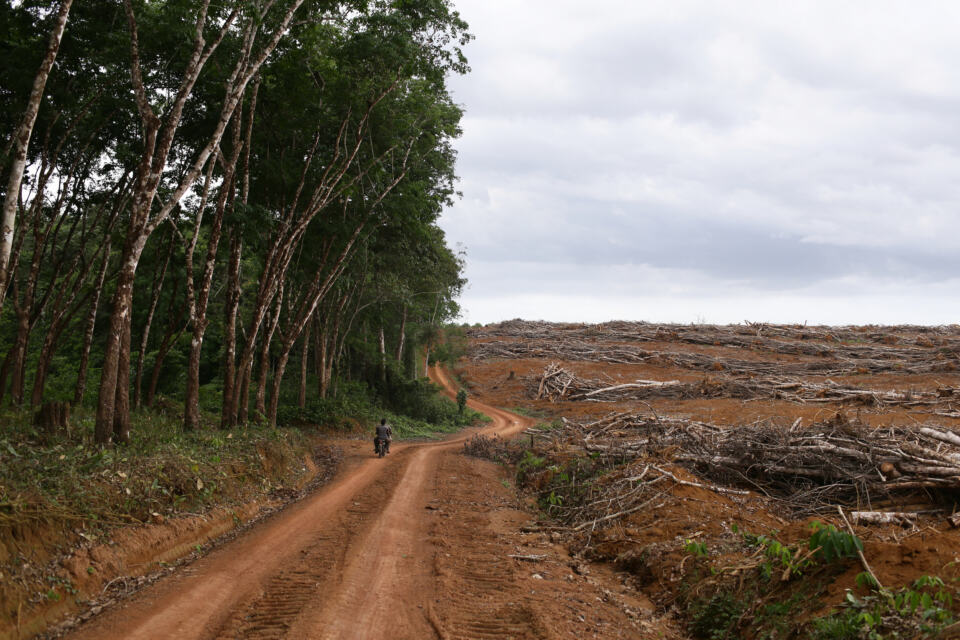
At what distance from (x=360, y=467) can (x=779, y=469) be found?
1178 cm

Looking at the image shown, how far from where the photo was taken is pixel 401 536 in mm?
9516

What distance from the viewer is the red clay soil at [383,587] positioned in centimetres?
588

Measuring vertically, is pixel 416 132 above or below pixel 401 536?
above

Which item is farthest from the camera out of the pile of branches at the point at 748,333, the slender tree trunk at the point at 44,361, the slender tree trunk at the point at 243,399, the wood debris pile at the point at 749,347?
the pile of branches at the point at 748,333

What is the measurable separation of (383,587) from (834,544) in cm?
491

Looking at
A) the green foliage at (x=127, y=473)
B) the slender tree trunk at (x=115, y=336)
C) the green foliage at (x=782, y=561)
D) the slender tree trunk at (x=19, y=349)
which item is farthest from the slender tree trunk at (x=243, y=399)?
the green foliage at (x=782, y=561)

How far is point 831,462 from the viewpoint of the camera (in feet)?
30.4

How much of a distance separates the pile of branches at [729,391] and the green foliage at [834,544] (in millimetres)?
16230

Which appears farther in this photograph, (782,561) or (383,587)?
(383,587)

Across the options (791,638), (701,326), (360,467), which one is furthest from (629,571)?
(701,326)

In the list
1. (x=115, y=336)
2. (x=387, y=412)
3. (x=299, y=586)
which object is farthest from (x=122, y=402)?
(x=387, y=412)

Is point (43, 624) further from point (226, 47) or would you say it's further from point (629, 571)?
point (226, 47)

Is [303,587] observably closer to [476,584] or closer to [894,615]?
[476,584]

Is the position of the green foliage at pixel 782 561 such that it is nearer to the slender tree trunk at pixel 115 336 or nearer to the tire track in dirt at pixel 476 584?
the tire track in dirt at pixel 476 584
